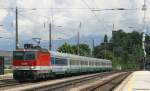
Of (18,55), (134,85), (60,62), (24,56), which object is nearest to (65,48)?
(60,62)

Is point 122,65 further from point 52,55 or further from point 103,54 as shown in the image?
point 52,55

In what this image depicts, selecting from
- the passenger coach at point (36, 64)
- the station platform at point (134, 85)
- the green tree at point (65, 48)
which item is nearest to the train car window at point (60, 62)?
the passenger coach at point (36, 64)

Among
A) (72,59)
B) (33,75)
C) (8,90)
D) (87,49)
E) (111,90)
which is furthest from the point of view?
(87,49)

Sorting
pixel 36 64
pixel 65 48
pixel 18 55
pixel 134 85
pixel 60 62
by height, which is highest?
pixel 65 48

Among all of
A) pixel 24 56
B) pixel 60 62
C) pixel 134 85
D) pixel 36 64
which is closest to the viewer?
pixel 134 85

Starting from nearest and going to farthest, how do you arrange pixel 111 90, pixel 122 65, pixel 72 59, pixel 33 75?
pixel 111 90
pixel 33 75
pixel 72 59
pixel 122 65

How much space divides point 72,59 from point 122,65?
10940 cm

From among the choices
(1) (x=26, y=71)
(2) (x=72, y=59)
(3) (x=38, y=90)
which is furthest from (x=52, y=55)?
(3) (x=38, y=90)

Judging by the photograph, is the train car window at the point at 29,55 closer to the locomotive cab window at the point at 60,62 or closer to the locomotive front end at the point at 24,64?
the locomotive front end at the point at 24,64

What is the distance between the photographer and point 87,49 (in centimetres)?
19525

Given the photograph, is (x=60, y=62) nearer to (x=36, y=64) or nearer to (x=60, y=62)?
(x=60, y=62)

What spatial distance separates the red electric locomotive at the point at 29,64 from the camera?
43.2 m

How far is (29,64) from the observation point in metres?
44.0

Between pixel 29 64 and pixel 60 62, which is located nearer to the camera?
pixel 29 64
